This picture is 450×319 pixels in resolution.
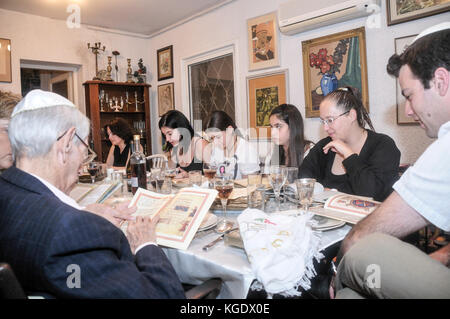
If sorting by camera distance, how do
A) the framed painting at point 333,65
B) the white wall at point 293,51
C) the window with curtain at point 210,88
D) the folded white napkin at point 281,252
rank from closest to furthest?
1. the folded white napkin at point 281,252
2. the white wall at point 293,51
3. the framed painting at point 333,65
4. the window with curtain at point 210,88

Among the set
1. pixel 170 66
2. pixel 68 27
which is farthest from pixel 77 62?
pixel 170 66

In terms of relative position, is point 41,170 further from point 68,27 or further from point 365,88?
point 68,27

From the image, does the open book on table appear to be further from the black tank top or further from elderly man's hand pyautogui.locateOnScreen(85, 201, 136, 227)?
the black tank top

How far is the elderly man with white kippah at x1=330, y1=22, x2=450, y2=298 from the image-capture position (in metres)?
0.73

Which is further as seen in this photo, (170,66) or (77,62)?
(170,66)

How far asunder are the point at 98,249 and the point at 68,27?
4.97 meters

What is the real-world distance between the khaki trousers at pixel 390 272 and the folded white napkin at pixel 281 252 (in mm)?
105

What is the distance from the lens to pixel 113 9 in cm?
431

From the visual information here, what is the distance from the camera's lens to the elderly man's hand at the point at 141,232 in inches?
38.0

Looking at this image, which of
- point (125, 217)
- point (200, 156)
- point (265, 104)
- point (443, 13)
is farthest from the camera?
point (265, 104)

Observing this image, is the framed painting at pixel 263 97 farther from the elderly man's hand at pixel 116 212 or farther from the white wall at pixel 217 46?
the elderly man's hand at pixel 116 212

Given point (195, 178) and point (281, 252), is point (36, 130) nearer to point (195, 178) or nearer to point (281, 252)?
point (281, 252)

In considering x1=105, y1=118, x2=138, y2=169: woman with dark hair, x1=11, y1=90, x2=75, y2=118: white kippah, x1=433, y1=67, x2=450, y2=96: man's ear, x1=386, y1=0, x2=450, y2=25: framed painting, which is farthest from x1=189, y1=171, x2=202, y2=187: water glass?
x1=105, y1=118, x2=138, y2=169: woman with dark hair

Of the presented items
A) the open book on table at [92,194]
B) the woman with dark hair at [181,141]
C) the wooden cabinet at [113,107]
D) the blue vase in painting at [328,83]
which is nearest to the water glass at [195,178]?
the open book on table at [92,194]
